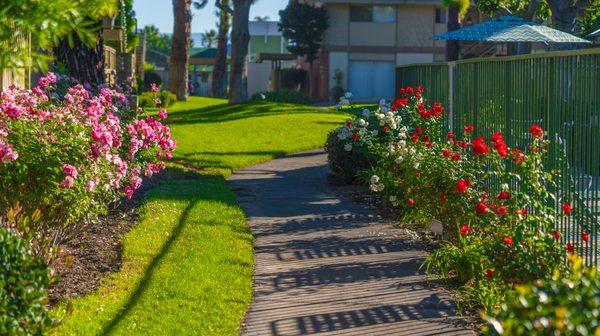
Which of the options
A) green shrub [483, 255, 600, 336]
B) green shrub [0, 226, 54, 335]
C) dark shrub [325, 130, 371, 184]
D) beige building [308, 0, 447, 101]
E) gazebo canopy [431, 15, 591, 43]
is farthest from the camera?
beige building [308, 0, 447, 101]

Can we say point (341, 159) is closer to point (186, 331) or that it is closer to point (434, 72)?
point (434, 72)

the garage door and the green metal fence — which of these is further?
the garage door

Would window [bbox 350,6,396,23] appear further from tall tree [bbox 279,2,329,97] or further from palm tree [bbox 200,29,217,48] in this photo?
palm tree [bbox 200,29,217,48]

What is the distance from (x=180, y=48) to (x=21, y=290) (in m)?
43.3

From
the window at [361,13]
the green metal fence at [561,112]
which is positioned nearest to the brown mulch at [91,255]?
the green metal fence at [561,112]

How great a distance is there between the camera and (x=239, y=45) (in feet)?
143

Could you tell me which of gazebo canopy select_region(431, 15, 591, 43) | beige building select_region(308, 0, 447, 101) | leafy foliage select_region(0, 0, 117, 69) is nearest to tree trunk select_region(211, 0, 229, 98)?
beige building select_region(308, 0, 447, 101)

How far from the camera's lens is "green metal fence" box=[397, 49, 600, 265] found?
8.16 meters

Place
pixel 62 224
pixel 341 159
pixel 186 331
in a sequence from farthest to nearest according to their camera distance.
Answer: pixel 341 159
pixel 62 224
pixel 186 331

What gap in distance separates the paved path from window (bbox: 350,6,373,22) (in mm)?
42187

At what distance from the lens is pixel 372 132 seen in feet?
46.5

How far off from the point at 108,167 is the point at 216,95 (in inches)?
1993

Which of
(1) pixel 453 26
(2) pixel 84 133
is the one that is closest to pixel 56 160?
(2) pixel 84 133

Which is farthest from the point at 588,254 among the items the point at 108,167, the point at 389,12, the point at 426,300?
the point at 389,12
